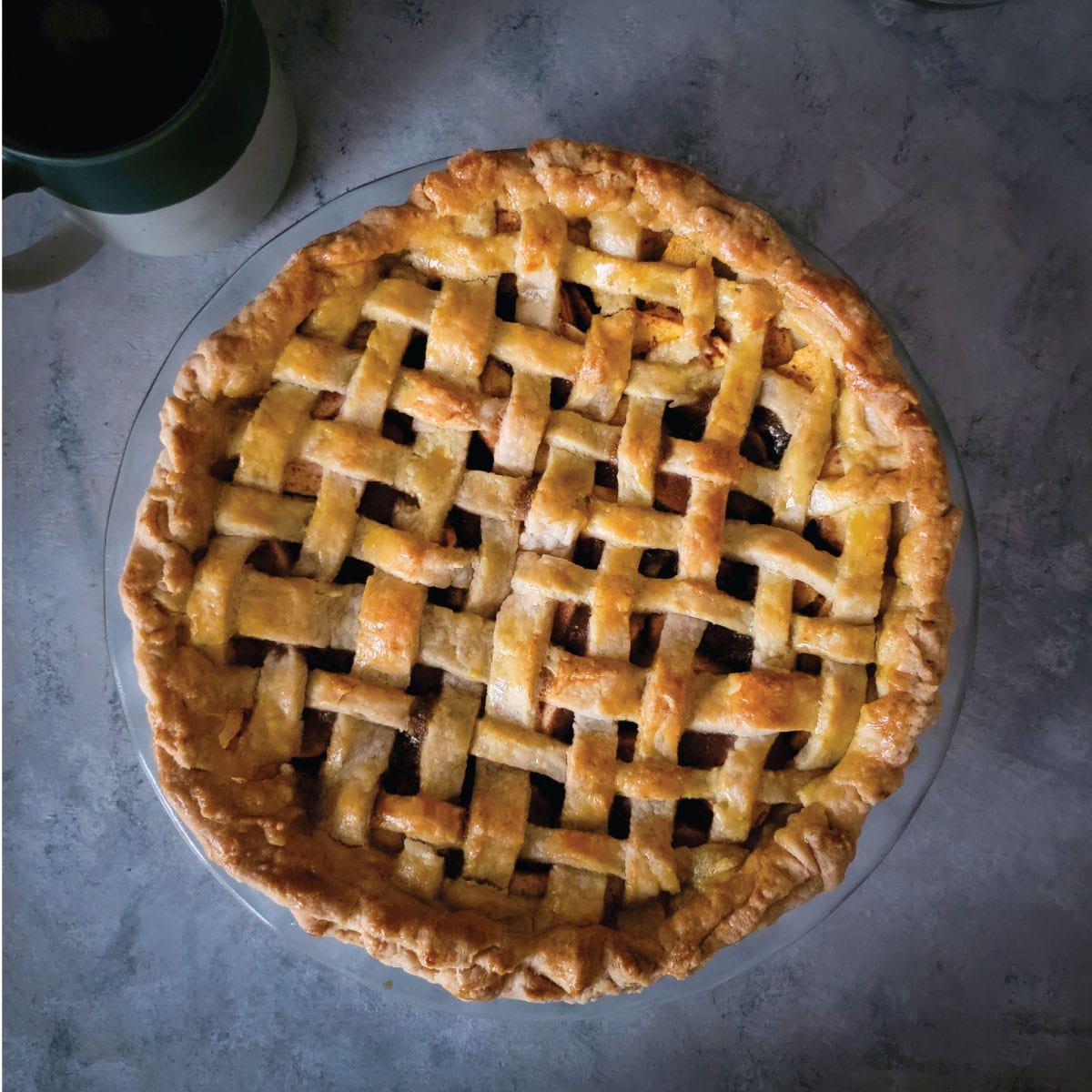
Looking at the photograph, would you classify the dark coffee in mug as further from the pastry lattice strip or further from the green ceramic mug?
the pastry lattice strip

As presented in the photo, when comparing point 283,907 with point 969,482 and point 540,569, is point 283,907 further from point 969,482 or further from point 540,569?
point 969,482

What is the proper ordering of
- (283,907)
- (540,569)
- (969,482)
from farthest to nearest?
(969,482)
(283,907)
(540,569)

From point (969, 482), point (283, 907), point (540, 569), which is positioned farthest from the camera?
point (969, 482)

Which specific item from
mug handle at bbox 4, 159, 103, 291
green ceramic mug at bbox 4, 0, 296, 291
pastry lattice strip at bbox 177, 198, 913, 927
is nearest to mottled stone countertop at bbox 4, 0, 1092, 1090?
mug handle at bbox 4, 159, 103, 291

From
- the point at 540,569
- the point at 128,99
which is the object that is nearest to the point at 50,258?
the point at 128,99

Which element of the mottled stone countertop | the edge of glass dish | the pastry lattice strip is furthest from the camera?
the mottled stone countertop

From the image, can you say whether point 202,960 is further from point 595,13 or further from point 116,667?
point 595,13

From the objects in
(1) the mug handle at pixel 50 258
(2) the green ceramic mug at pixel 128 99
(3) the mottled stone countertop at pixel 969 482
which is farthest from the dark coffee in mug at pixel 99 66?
(3) the mottled stone countertop at pixel 969 482

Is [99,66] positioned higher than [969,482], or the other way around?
[99,66]
